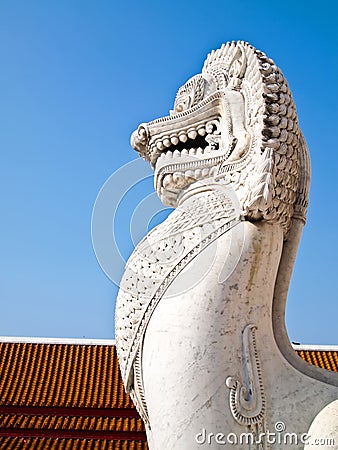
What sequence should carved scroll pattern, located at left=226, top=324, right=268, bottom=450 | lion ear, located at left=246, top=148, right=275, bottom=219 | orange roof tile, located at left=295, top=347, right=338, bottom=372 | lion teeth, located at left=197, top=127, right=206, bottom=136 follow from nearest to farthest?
carved scroll pattern, located at left=226, top=324, right=268, bottom=450, lion ear, located at left=246, top=148, right=275, bottom=219, lion teeth, located at left=197, top=127, right=206, bottom=136, orange roof tile, located at left=295, top=347, right=338, bottom=372

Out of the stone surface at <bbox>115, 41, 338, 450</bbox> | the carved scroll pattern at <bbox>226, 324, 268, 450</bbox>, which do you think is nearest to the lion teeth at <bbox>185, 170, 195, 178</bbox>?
the stone surface at <bbox>115, 41, 338, 450</bbox>

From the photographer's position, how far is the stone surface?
3188mm

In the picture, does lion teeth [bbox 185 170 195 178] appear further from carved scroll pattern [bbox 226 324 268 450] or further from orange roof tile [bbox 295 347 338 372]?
orange roof tile [bbox 295 347 338 372]

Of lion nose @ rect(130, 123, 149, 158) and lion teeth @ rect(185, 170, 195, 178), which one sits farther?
lion nose @ rect(130, 123, 149, 158)

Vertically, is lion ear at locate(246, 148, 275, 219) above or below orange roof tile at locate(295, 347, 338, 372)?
below

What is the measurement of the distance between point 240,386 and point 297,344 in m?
12.4

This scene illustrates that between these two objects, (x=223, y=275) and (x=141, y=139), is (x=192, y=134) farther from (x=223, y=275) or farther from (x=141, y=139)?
(x=223, y=275)

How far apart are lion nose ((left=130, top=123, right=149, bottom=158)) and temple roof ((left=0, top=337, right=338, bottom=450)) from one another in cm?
790

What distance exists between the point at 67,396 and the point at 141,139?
982cm

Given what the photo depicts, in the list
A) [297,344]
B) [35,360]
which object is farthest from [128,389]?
[297,344]

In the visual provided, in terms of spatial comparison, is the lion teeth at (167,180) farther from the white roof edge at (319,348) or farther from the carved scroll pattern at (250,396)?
the white roof edge at (319,348)

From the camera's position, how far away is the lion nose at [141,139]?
13.6ft

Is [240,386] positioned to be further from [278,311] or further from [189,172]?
[189,172]

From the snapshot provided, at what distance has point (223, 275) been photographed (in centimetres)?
338
